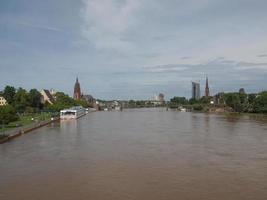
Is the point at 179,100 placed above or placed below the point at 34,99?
above

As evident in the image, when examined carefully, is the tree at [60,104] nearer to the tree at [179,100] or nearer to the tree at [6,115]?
the tree at [6,115]

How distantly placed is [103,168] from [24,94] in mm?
55536

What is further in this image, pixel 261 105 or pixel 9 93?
pixel 261 105

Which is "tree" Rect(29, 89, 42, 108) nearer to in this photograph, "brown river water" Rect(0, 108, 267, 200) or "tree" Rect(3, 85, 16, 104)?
"tree" Rect(3, 85, 16, 104)

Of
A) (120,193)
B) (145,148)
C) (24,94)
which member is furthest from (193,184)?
(24,94)

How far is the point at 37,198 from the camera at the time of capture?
11953 millimetres

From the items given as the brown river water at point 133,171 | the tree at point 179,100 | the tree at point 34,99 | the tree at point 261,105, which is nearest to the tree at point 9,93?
the tree at point 34,99

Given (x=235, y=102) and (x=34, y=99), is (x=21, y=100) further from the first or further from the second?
(x=235, y=102)

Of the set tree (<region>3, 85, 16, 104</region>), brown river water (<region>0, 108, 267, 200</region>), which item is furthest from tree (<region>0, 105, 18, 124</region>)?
tree (<region>3, 85, 16, 104</region>)

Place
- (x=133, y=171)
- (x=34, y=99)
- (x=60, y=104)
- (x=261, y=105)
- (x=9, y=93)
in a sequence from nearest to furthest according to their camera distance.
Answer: (x=133, y=171)
(x=9, y=93)
(x=261, y=105)
(x=34, y=99)
(x=60, y=104)

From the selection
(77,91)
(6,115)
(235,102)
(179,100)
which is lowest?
(6,115)

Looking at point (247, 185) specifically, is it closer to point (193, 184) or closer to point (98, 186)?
point (193, 184)

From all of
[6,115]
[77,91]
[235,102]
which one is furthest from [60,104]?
[77,91]

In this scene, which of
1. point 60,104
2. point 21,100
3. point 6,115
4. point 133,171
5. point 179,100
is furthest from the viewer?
point 179,100
